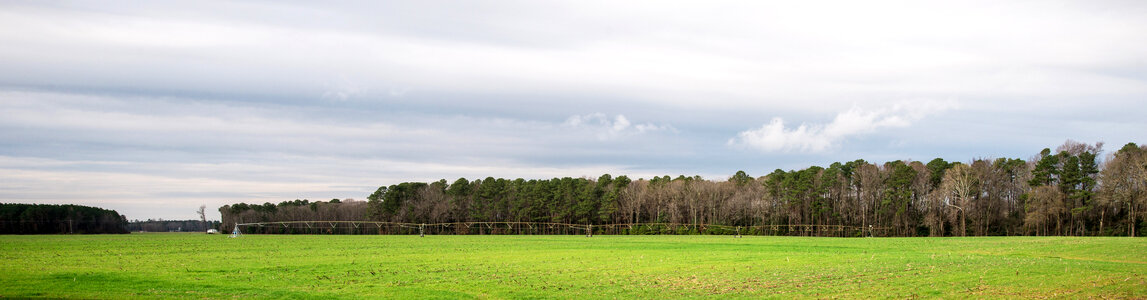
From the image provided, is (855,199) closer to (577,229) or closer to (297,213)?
(577,229)

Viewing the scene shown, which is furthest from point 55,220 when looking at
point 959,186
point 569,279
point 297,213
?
point 959,186

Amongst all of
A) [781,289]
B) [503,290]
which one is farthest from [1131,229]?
[503,290]

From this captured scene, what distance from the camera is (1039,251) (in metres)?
41.2

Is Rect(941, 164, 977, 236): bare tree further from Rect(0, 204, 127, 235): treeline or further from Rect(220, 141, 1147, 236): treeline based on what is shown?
Rect(0, 204, 127, 235): treeline

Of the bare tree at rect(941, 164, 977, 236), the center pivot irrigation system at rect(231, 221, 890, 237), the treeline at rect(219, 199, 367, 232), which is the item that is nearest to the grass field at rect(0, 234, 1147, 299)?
the center pivot irrigation system at rect(231, 221, 890, 237)

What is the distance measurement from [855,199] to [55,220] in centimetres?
15200

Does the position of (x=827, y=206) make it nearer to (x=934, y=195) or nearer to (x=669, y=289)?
(x=934, y=195)

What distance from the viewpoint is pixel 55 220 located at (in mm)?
148000

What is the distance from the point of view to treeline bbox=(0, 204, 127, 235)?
140000mm

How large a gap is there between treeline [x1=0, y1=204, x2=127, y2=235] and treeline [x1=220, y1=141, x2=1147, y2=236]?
24967mm

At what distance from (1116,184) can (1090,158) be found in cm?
539

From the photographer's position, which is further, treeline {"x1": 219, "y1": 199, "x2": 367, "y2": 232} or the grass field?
treeline {"x1": 219, "y1": 199, "x2": 367, "y2": 232}

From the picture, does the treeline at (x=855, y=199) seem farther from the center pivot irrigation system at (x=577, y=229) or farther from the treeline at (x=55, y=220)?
the treeline at (x=55, y=220)

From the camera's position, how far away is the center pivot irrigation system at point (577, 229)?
109856mm
